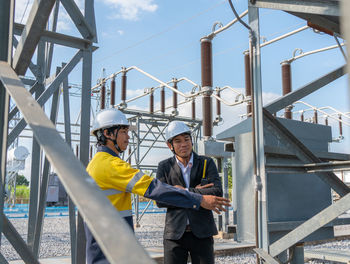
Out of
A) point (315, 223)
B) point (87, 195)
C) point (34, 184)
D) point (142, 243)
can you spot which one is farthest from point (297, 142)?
point (142, 243)

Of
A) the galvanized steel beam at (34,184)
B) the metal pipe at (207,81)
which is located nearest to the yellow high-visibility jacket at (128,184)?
the galvanized steel beam at (34,184)

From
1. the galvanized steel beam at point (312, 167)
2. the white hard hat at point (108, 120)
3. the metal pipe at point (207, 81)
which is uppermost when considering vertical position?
the metal pipe at point (207, 81)

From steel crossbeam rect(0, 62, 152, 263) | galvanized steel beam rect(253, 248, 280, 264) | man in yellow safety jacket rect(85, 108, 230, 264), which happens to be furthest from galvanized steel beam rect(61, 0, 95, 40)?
galvanized steel beam rect(253, 248, 280, 264)

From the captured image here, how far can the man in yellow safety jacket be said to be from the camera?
1910 millimetres

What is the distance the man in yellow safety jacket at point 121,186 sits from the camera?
191 cm

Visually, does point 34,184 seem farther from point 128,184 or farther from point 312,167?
point 312,167

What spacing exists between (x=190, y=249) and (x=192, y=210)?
28 centimetres

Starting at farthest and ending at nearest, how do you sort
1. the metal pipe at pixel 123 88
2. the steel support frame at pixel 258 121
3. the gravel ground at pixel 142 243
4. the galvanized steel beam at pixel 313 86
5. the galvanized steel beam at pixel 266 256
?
the metal pipe at pixel 123 88
the gravel ground at pixel 142 243
the galvanized steel beam at pixel 313 86
the steel support frame at pixel 258 121
the galvanized steel beam at pixel 266 256

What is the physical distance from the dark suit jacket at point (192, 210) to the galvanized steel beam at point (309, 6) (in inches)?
48.2

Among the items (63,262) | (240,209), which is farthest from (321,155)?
(63,262)

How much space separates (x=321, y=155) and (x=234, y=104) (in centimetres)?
648

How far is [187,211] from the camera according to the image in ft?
8.43

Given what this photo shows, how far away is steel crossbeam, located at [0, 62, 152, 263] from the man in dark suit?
139 cm

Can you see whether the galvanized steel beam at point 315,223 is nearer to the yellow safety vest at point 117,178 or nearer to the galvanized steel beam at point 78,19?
the yellow safety vest at point 117,178
